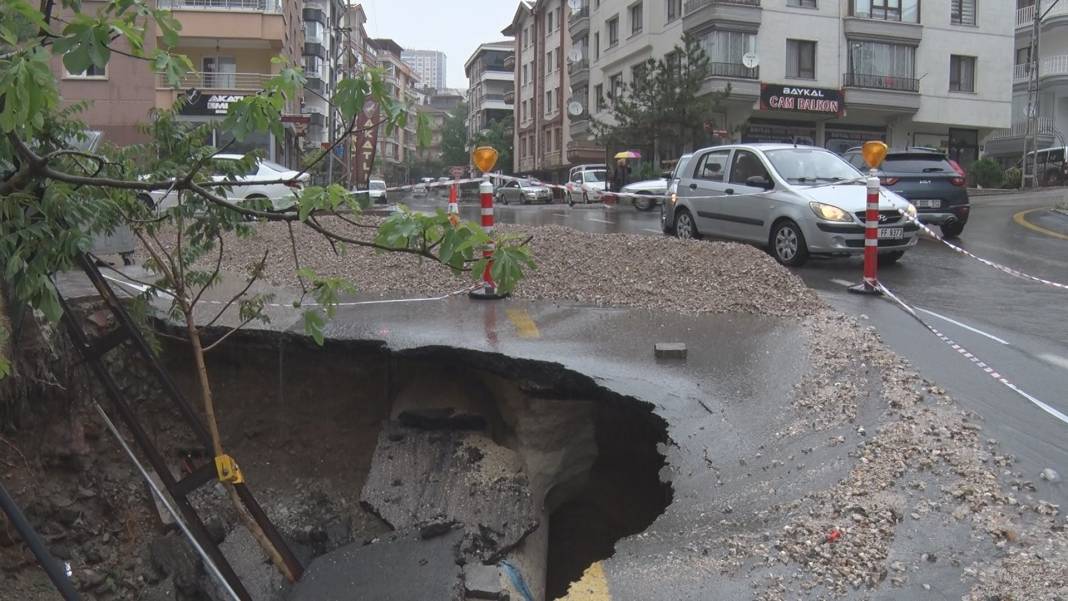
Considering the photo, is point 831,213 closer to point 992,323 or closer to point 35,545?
point 992,323

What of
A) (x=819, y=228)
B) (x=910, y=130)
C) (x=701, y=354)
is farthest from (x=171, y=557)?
(x=910, y=130)

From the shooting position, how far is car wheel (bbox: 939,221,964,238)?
50.1 ft

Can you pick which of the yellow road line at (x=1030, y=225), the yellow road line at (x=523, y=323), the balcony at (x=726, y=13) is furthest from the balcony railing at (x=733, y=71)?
the yellow road line at (x=523, y=323)

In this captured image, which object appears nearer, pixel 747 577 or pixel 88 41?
pixel 88 41

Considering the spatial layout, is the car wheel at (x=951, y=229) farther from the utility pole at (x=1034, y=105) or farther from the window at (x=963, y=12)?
the window at (x=963, y=12)

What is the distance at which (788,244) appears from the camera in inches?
433

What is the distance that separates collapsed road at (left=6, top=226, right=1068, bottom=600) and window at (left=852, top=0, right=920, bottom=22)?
110 ft

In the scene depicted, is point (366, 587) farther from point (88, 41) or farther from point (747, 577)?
point (88, 41)

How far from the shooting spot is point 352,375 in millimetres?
7023

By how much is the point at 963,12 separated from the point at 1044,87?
823cm

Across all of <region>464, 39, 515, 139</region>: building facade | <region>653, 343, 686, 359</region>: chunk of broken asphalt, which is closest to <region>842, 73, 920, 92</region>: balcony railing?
<region>653, 343, 686, 359</region>: chunk of broken asphalt

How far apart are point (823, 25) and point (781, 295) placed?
33241 millimetres

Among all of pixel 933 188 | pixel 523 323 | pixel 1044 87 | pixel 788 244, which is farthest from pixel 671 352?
pixel 1044 87

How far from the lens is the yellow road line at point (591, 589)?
342 cm
